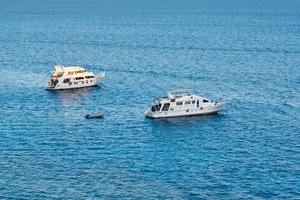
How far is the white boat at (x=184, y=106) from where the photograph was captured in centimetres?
15788

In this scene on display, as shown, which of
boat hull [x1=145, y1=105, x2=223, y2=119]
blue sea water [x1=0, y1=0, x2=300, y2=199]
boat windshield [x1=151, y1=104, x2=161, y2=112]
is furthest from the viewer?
boat hull [x1=145, y1=105, x2=223, y2=119]

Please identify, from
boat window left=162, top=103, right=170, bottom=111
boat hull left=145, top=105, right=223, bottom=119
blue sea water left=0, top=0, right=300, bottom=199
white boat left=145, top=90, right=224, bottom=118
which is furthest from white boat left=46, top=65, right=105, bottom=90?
boat window left=162, top=103, right=170, bottom=111

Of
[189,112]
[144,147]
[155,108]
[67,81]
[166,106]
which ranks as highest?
[67,81]

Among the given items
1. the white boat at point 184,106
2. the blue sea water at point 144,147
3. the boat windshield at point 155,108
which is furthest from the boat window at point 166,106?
the blue sea water at point 144,147

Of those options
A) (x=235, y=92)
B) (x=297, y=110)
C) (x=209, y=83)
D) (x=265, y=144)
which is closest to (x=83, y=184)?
(x=265, y=144)

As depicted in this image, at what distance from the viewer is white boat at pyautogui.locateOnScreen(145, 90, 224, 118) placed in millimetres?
157875

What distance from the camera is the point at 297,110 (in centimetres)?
16100

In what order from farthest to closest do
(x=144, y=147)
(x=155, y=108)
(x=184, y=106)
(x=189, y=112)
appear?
(x=189, y=112)
(x=184, y=106)
(x=155, y=108)
(x=144, y=147)

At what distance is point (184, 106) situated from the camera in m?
160

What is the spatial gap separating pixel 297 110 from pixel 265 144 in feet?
96.4

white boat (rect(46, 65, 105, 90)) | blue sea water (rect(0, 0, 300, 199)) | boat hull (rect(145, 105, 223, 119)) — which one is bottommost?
blue sea water (rect(0, 0, 300, 199))

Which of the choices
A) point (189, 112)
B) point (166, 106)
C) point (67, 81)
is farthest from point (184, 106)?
point (67, 81)

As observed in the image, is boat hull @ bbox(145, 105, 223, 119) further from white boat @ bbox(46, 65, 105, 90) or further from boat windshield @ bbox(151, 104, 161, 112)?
white boat @ bbox(46, 65, 105, 90)

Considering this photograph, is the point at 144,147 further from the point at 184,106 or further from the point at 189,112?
the point at 189,112
